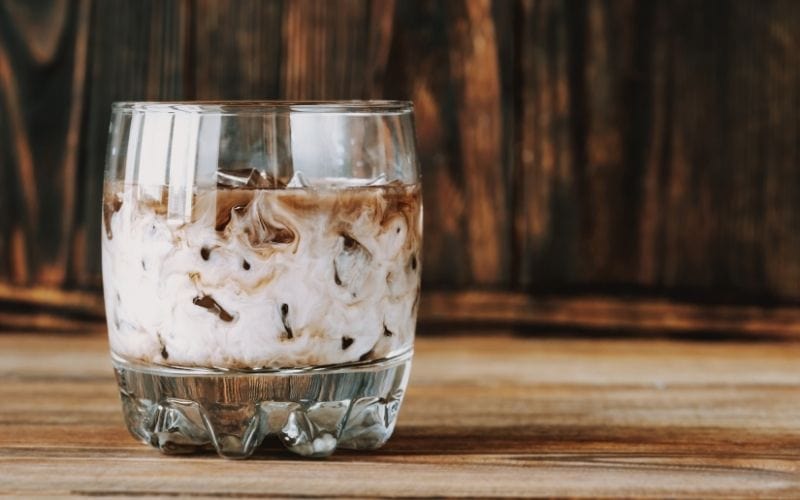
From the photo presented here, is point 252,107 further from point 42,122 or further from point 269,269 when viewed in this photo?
point 42,122

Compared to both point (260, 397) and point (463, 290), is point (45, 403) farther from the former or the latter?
point (463, 290)

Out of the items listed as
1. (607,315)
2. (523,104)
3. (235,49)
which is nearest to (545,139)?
(523,104)

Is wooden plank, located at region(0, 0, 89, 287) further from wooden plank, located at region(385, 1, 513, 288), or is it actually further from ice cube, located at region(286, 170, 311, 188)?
ice cube, located at region(286, 170, 311, 188)

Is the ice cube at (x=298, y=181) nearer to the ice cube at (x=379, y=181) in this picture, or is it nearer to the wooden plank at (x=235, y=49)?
the ice cube at (x=379, y=181)

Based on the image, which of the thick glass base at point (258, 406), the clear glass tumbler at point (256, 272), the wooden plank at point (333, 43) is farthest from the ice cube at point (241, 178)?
the wooden plank at point (333, 43)

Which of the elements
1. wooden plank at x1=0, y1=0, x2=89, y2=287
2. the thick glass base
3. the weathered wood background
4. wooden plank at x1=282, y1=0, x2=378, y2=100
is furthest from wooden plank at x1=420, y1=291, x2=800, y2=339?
the thick glass base

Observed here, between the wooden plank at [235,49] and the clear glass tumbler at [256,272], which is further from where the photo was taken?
the wooden plank at [235,49]
